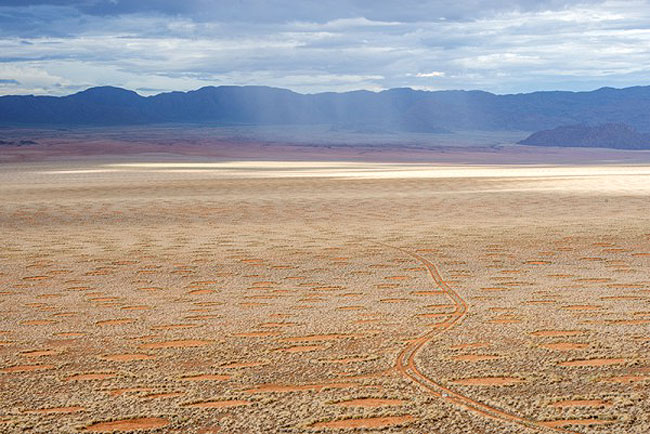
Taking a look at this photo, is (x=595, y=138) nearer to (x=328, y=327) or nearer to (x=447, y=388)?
(x=328, y=327)

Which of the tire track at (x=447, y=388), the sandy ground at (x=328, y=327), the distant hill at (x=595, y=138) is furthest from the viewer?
the distant hill at (x=595, y=138)

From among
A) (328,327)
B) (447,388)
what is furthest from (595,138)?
(447,388)

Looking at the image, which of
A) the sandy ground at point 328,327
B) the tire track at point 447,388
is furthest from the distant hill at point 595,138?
the tire track at point 447,388

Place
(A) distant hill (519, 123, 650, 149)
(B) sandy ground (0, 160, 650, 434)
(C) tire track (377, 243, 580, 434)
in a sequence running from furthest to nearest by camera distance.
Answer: (A) distant hill (519, 123, 650, 149) < (B) sandy ground (0, 160, 650, 434) < (C) tire track (377, 243, 580, 434)

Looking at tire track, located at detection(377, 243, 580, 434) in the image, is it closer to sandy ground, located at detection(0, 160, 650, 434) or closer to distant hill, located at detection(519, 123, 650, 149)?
sandy ground, located at detection(0, 160, 650, 434)

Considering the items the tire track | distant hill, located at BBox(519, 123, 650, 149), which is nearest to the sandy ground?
the tire track

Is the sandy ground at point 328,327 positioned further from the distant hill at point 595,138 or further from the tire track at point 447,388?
the distant hill at point 595,138
